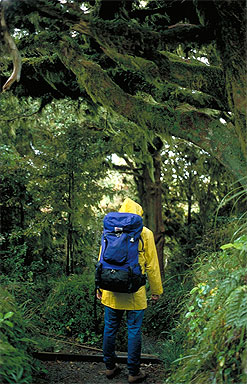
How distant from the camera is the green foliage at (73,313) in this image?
6.16 metres

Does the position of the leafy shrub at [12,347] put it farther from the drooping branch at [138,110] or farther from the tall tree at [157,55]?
the drooping branch at [138,110]

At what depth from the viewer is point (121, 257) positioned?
4.34m

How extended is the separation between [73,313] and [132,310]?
2.09 m

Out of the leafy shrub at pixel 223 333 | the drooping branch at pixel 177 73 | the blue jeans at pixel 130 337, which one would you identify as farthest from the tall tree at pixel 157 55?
the blue jeans at pixel 130 337

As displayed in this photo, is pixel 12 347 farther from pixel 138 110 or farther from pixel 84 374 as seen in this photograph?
pixel 138 110

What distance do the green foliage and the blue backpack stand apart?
1913 mm

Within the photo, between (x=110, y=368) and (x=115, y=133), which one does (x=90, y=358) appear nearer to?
(x=110, y=368)

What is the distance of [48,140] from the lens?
312 inches

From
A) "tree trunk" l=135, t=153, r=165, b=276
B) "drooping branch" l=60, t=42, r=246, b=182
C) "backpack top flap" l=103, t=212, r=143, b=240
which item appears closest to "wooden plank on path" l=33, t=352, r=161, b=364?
"backpack top flap" l=103, t=212, r=143, b=240

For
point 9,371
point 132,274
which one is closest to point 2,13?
point 132,274

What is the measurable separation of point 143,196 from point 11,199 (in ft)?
10.8

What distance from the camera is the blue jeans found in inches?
175

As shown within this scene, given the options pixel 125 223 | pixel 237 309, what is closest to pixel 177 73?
pixel 125 223

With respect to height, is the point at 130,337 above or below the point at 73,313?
above
